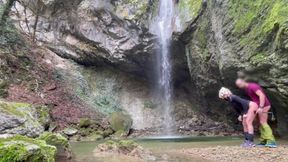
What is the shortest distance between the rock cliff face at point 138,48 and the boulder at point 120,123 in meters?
1.74

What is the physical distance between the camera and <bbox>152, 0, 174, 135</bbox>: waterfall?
16.6m

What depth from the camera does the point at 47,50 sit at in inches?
733

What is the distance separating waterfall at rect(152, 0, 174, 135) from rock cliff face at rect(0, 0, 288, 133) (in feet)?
1.08

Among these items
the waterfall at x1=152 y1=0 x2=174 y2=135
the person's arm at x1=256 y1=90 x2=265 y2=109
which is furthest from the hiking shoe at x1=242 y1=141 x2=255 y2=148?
the waterfall at x1=152 y1=0 x2=174 y2=135

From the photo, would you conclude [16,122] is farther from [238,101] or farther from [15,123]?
[238,101]

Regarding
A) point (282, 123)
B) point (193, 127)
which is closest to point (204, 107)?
point (193, 127)

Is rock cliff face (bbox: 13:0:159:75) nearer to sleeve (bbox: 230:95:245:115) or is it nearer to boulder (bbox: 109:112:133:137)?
boulder (bbox: 109:112:133:137)

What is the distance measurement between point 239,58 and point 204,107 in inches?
250

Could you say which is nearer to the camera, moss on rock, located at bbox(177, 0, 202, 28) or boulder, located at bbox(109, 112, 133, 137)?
moss on rock, located at bbox(177, 0, 202, 28)

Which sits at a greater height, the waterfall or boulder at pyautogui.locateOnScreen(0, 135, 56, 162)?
the waterfall

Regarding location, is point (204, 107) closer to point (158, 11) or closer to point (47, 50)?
point (158, 11)

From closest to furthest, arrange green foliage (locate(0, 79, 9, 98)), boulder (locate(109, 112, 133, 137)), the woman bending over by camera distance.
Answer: the woman bending over, green foliage (locate(0, 79, 9, 98)), boulder (locate(109, 112, 133, 137))

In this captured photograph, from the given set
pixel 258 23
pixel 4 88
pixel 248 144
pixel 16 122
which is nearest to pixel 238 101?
pixel 248 144

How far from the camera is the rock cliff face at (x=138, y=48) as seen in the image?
1188 cm
